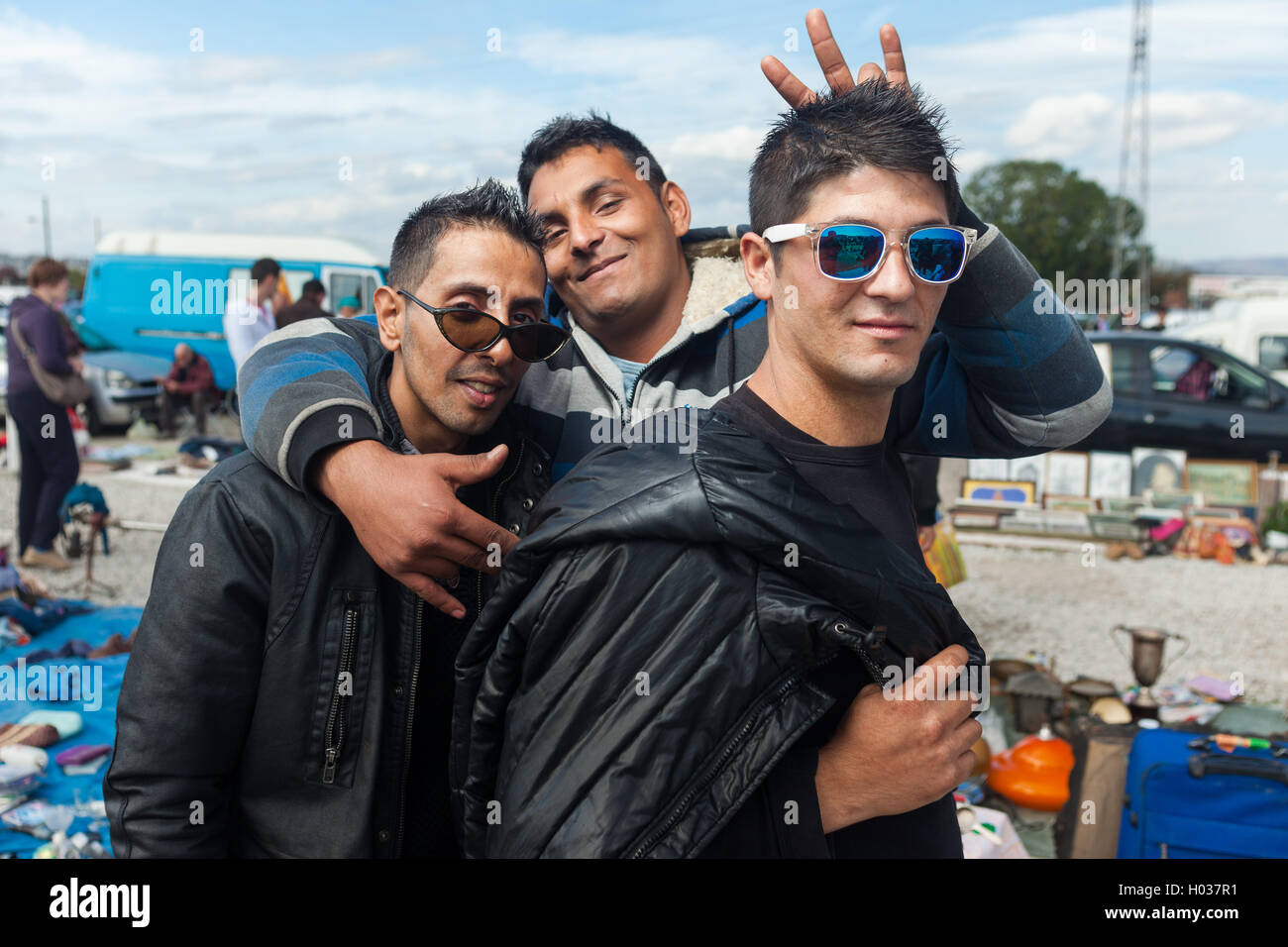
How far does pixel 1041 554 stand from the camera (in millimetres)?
9539

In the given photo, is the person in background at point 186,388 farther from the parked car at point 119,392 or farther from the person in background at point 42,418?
the person in background at point 42,418

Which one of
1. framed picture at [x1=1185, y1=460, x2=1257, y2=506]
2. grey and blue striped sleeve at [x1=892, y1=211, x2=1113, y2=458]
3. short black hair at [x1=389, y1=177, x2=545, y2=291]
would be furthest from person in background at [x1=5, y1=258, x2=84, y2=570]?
framed picture at [x1=1185, y1=460, x2=1257, y2=506]

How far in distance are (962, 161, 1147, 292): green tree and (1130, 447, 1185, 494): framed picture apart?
42.8 metres

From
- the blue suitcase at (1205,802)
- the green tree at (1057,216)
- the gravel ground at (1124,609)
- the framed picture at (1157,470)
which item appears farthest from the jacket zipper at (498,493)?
the green tree at (1057,216)

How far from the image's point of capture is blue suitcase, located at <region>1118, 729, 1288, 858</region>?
3.22m

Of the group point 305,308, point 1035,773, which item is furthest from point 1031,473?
point 305,308

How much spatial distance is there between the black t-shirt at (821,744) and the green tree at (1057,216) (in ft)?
172

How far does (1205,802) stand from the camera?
10.9 feet

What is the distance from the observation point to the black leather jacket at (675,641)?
1384 millimetres

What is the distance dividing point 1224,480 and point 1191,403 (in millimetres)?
874

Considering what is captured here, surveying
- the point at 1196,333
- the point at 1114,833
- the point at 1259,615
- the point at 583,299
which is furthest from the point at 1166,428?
the point at 583,299

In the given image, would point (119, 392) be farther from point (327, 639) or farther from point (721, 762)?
point (721, 762)

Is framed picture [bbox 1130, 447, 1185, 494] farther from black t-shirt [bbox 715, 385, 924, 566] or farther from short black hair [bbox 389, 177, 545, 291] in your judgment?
short black hair [bbox 389, 177, 545, 291]
